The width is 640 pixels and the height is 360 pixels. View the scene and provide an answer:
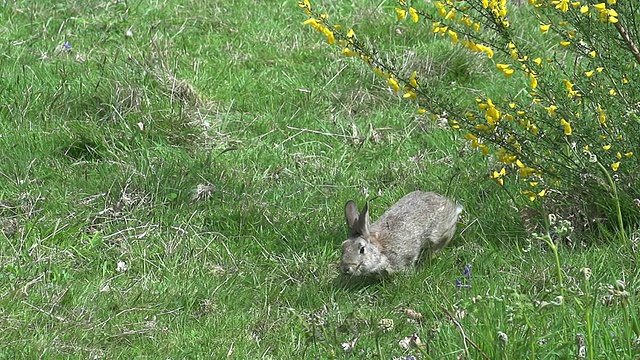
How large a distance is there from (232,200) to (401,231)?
1.04 metres

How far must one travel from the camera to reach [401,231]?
20.1ft

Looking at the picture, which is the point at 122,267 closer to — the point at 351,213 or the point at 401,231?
the point at 351,213

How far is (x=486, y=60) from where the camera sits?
26.8ft

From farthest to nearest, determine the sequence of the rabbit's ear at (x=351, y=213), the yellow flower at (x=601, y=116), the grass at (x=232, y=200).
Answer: the rabbit's ear at (x=351, y=213) < the yellow flower at (x=601, y=116) < the grass at (x=232, y=200)

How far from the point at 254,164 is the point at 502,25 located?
6.55 ft

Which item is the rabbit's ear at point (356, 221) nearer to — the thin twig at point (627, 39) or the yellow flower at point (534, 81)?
the yellow flower at point (534, 81)

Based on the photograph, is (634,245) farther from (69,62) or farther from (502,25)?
(69,62)

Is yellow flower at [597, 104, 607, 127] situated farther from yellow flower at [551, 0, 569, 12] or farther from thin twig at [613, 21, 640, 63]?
yellow flower at [551, 0, 569, 12]

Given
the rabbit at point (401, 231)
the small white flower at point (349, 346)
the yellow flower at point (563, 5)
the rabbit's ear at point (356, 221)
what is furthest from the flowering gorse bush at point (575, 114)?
the small white flower at point (349, 346)

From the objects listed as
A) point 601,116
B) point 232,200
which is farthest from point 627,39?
point 232,200

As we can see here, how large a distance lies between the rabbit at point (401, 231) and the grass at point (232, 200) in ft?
0.36

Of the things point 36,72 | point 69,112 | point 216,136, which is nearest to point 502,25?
point 216,136

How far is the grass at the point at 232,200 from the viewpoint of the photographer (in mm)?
4969

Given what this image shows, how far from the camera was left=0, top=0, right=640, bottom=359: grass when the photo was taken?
4969mm
